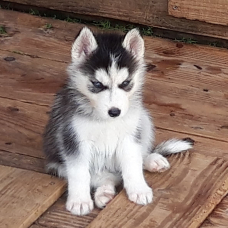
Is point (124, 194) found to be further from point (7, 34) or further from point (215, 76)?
point (7, 34)

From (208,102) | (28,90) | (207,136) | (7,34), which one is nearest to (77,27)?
(7,34)

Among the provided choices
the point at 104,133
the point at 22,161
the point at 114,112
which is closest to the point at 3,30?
the point at 22,161

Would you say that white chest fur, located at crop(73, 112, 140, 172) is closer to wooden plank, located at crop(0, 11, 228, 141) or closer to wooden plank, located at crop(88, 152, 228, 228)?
wooden plank, located at crop(88, 152, 228, 228)

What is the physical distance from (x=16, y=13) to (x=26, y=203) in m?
3.09

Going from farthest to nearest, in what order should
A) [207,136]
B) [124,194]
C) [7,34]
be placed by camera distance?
[7,34], [207,136], [124,194]

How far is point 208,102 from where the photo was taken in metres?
5.52

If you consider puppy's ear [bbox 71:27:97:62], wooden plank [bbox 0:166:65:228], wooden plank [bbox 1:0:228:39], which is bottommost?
wooden plank [bbox 0:166:65:228]

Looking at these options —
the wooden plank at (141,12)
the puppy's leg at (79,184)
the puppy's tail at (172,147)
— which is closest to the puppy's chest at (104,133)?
the puppy's leg at (79,184)

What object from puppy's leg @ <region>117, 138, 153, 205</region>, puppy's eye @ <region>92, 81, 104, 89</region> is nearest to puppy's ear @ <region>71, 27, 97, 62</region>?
puppy's eye @ <region>92, 81, 104, 89</region>

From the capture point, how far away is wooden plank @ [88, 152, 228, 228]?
406cm

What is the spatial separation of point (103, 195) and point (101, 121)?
1.41 feet

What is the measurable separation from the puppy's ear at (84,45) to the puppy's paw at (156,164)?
0.80 meters

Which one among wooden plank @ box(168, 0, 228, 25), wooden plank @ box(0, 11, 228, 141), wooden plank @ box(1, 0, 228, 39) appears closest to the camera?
wooden plank @ box(0, 11, 228, 141)

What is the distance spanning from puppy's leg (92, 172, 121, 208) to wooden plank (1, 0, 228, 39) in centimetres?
236
